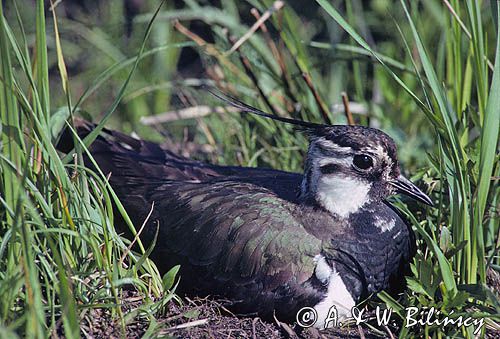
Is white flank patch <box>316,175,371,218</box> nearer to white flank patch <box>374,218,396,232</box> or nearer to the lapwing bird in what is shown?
the lapwing bird

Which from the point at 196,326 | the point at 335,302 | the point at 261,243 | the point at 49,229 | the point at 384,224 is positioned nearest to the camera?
the point at 49,229

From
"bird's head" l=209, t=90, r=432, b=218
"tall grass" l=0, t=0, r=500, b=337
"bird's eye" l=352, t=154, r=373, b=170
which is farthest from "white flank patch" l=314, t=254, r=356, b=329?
"bird's eye" l=352, t=154, r=373, b=170

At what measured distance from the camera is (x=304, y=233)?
347 cm

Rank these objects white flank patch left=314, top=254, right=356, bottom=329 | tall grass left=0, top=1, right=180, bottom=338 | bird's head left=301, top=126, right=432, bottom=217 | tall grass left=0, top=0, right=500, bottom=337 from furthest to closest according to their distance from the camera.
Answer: bird's head left=301, top=126, right=432, bottom=217, white flank patch left=314, top=254, right=356, bottom=329, tall grass left=0, top=0, right=500, bottom=337, tall grass left=0, top=1, right=180, bottom=338

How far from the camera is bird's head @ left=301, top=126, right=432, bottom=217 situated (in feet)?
11.3

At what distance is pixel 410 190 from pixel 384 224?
194 mm

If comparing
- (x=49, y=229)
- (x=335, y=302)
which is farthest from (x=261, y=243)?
(x=49, y=229)

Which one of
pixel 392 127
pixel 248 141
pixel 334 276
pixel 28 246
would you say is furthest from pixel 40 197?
pixel 392 127

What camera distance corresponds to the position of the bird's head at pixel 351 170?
346cm

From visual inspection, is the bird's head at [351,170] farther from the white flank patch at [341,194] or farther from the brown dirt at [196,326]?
the brown dirt at [196,326]

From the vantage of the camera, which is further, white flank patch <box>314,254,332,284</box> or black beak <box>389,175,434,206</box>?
black beak <box>389,175,434,206</box>

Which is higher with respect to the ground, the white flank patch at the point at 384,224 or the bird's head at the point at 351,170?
the bird's head at the point at 351,170

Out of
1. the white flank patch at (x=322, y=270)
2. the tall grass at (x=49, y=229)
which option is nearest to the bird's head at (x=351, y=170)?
the white flank patch at (x=322, y=270)

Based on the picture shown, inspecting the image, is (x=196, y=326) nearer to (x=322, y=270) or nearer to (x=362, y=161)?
(x=322, y=270)
